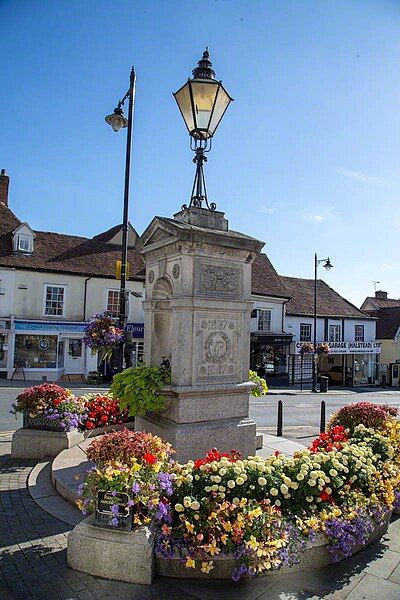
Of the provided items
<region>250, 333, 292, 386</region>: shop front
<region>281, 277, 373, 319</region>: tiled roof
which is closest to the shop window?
<region>250, 333, 292, 386</region>: shop front

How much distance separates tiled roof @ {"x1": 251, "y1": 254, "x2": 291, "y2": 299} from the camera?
32.0 m

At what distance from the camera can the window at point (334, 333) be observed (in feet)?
115

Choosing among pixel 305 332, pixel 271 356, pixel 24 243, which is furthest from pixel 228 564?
pixel 305 332

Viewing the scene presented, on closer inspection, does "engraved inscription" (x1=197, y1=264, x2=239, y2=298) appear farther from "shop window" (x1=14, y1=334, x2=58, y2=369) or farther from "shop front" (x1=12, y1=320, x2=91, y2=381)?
"shop window" (x1=14, y1=334, x2=58, y2=369)

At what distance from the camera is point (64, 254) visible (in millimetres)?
27406

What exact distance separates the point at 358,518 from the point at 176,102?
5.78m

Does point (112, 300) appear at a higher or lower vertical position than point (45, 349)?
higher

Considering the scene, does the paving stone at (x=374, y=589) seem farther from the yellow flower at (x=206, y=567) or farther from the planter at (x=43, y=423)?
the planter at (x=43, y=423)

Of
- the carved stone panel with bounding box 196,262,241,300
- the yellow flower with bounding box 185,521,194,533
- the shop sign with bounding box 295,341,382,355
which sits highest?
the carved stone panel with bounding box 196,262,241,300

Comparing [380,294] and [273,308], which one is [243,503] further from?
[380,294]

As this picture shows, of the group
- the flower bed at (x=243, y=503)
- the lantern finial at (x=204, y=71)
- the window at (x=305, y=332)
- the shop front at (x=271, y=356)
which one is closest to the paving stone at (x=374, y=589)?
the flower bed at (x=243, y=503)

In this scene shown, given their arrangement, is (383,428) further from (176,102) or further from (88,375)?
(88,375)

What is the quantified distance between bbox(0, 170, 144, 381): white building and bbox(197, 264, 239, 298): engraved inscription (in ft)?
57.6

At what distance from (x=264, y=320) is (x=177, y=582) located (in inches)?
1114
